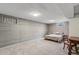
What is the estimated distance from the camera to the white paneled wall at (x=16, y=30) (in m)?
4.06

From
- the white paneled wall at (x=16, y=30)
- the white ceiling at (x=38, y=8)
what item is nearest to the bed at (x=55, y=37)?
the white paneled wall at (x=16, y=30)

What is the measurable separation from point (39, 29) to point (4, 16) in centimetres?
359

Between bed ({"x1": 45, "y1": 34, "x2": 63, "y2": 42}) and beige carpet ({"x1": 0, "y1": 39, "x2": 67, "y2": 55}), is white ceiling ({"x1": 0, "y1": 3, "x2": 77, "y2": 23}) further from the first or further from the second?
bed ({"x1": 45, "y1": 34, "x2": 63, "y2": 42})

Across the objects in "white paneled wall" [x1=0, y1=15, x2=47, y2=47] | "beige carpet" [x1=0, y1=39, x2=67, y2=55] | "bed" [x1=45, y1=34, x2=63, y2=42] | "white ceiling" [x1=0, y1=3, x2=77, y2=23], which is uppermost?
"white ceiling" [x1=0, y1=3, x2=77, y2=23]

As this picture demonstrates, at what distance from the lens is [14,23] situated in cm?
475

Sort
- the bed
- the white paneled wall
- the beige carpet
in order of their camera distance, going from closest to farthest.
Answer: the beige carpet → the white paneled wall → the bed

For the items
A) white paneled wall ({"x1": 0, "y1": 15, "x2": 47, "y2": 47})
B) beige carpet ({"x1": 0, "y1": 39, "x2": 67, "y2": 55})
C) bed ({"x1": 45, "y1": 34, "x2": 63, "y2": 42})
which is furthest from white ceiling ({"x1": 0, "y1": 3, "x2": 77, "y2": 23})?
bed ({"x1": 45, "y1": 34, "x2": 63, "y2": 42})

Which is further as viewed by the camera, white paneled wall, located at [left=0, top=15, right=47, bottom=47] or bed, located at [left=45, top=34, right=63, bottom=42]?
bed, located at [left=45, top=34, right=63, bottom=42]

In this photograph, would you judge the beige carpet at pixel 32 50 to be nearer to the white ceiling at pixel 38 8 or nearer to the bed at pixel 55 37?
the bed at pixel 55 37

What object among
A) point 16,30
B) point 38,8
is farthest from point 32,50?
point 16,30

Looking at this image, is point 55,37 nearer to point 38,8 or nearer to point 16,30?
point 16,30

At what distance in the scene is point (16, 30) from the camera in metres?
4.87

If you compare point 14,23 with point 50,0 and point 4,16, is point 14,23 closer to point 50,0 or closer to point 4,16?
point 4,16

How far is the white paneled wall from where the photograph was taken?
406 cm
